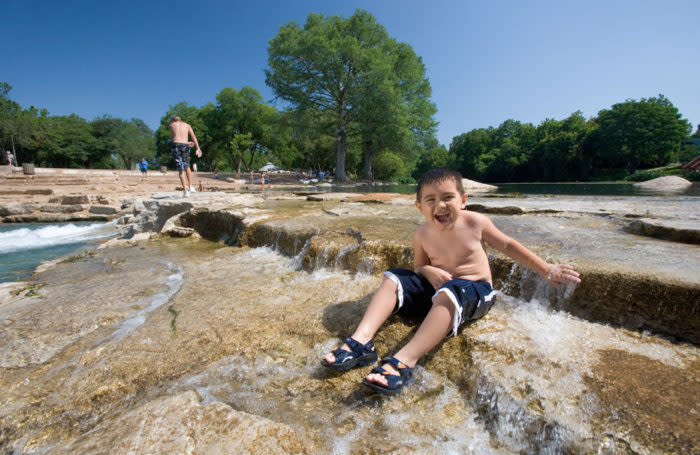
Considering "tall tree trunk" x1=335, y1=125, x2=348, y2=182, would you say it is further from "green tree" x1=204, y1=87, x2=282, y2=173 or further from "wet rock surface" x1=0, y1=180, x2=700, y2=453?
"wet rock surface" x1=0, y1=180, x2=700, y2=453

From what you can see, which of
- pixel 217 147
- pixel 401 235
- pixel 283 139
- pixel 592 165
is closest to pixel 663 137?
pixel 592 165

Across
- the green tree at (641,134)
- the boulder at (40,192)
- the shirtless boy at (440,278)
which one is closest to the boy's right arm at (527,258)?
the shirtless boy at (440,278)

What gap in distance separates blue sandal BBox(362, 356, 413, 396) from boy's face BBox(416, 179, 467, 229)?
2.68ft

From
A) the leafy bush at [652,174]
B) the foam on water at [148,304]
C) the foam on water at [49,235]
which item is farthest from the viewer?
the leafy bush at [652,174]

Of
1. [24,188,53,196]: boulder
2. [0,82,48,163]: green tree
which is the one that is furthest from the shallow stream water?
[0,82,48,163]: green tree

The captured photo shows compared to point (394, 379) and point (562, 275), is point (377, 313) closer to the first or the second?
point (394, 379)

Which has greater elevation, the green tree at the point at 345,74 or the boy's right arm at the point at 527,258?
the green tree at the point at 345,74

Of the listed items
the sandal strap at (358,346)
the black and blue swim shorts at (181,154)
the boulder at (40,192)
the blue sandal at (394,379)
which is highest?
the black and blue swim shorts at (181,154)

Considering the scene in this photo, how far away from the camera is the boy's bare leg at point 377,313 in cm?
168

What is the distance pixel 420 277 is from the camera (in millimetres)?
Result: 1985

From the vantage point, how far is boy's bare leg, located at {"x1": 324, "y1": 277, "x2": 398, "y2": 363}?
168 cm

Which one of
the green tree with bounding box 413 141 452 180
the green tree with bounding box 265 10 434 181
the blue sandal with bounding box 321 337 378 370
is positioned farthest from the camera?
the green tree with bounding box 413 141 452 180

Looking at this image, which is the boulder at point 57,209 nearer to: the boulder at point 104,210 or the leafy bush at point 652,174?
the boulder at point 104,210

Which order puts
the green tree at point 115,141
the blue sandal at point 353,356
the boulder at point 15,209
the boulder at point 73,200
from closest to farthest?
the blue sandal at point 353,356, the boulder at point 15,209, the boulder at point 73,200, the green tree at point 115,141
